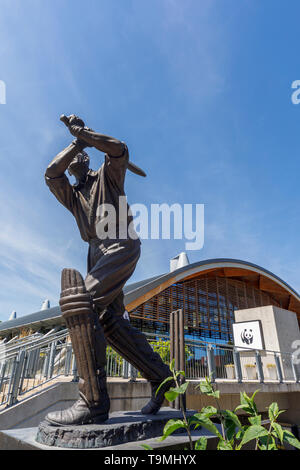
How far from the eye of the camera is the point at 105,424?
2.25 m

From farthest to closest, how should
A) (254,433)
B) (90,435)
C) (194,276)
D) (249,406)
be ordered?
(194,276), (90,435), (249,406), (254,433)

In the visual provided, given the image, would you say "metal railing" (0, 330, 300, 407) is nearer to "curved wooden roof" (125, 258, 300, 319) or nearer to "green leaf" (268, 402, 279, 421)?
"green leaf" (268, 402, 279, 421)

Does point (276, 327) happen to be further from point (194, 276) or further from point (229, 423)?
point (229, 423)

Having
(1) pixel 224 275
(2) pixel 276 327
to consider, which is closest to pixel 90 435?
(2) pixel 276 327

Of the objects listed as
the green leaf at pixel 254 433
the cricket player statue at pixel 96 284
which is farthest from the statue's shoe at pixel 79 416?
the green leaf at pixel 254 433

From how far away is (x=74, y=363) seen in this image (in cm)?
645

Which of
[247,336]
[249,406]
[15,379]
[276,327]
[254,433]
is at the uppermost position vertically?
[276,327]

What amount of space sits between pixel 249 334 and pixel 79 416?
15037 mm

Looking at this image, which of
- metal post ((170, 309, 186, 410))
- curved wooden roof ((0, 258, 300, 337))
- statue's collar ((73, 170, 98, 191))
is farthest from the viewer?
curved wooden roof ((0, 258, 300, 337))

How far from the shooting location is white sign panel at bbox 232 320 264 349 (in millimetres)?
14945

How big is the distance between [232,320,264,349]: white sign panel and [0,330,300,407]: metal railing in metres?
0.68

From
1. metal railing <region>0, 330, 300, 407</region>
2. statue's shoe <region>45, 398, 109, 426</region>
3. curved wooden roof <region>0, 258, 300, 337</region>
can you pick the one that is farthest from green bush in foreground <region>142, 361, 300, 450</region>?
curved wooden roof <region>0, 258, 300, 337</region>

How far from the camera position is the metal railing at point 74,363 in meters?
5.66
